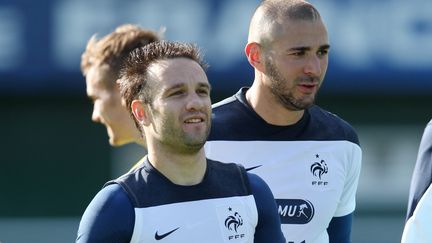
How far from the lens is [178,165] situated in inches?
147

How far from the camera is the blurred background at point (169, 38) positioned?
9.84 meters

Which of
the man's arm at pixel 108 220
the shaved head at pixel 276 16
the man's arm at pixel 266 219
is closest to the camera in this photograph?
the man's arm at pixel 108 220

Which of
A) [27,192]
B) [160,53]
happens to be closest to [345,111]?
[27,192]

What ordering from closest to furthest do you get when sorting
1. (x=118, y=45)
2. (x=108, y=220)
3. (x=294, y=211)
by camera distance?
(x=108, y=220)
(x=294, y=211)
(x=118, y=45)

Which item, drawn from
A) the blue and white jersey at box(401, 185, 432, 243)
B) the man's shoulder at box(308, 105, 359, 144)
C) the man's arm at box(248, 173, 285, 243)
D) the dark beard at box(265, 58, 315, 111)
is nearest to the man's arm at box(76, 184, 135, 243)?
the man's arm at box(248, 173, 285, 243)

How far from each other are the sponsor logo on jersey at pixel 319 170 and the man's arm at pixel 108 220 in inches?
47.1

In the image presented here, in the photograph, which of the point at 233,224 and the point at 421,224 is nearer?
the point at 233,224

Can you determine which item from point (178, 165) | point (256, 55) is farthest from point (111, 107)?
point (178, 165)

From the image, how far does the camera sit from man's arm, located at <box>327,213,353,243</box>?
471cm

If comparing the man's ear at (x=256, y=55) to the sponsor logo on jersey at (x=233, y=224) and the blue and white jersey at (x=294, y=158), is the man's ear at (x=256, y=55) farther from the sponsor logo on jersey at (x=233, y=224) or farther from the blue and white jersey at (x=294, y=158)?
the sponsor logo on jersey at (x=233, y=224)

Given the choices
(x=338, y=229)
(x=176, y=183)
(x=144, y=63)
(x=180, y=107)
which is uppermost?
(x=144, y=63)

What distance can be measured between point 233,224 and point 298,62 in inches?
36.1

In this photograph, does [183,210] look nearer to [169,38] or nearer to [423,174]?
[423,174]

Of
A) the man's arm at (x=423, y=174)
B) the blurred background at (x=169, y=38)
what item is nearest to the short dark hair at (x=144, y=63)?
the man's arm at (x=423, y=174)
